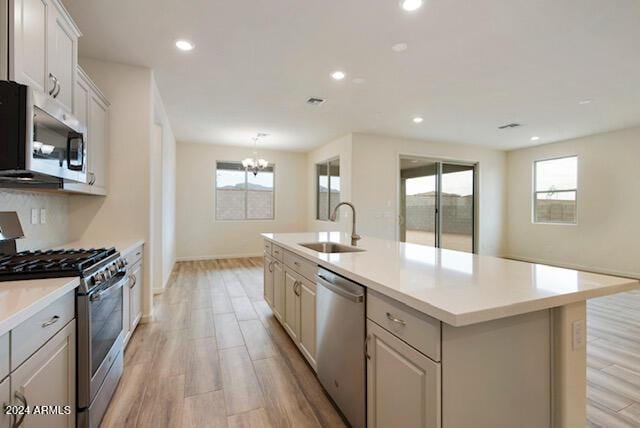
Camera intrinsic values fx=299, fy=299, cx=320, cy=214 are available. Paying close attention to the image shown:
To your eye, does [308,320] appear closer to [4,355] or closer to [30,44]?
[4,355]

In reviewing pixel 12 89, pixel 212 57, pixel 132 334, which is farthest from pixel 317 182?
pixel 12 89

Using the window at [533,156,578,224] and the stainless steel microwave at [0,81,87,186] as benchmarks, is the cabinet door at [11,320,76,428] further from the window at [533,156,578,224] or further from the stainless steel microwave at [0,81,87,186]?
the window at [533,156,578,224]

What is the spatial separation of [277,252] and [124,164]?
1.82 m

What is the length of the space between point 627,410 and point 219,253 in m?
6.79

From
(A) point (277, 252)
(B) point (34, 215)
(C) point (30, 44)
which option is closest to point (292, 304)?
(A) point (277, 252)

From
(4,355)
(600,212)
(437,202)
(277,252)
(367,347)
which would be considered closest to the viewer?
(4,355)

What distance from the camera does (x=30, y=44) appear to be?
159 centimetres

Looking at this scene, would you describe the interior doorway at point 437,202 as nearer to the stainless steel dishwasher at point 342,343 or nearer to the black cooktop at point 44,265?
the stainless steel dishwasher at point 342,343

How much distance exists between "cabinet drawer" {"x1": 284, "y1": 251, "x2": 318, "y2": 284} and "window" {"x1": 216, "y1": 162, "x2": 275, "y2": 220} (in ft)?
16.2

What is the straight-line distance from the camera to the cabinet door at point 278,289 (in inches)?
114

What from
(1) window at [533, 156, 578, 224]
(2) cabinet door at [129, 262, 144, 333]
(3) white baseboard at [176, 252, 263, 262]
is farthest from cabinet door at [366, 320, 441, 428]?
(1) window at [533, 156, 578, 224]

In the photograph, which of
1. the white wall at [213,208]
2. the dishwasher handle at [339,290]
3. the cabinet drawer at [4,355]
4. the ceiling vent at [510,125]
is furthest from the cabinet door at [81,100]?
the ceiling vent at [510,125]

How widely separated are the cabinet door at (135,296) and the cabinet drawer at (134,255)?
74mm

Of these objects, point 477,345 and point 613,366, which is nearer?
point 477,345
